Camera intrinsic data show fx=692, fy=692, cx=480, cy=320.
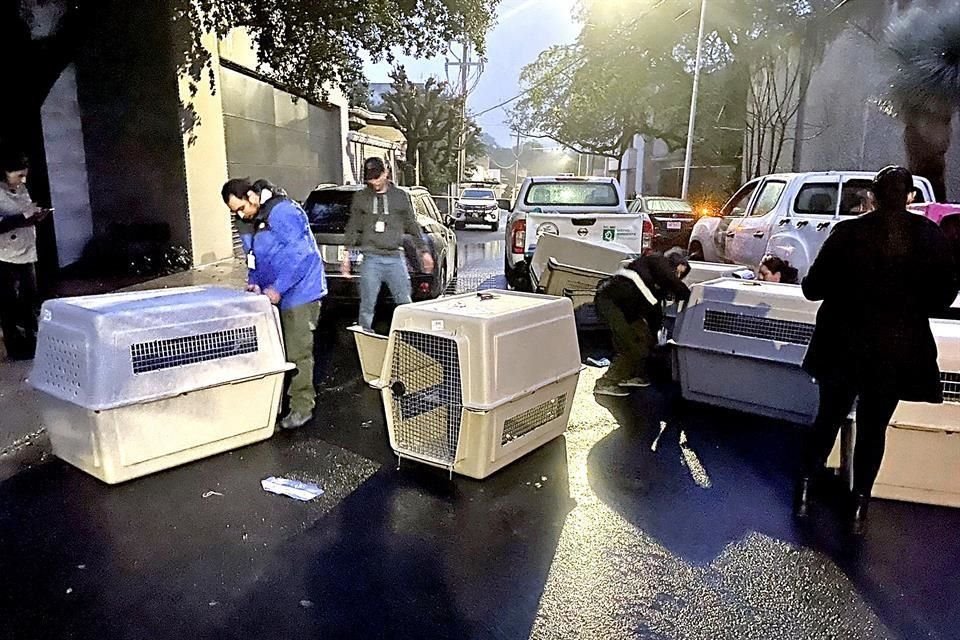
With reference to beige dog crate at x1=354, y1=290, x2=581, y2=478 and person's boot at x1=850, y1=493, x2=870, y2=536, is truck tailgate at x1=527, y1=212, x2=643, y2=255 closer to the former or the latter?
beige dog crate at x1=354, y1=290, x2=581, y2=478

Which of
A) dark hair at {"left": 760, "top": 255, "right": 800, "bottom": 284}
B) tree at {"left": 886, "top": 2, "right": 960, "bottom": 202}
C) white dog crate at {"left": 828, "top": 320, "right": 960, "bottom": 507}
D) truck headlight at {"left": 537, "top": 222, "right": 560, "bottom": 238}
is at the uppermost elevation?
tree at {"left": 886, "top": 2, "right": 960, "bottom": 202}

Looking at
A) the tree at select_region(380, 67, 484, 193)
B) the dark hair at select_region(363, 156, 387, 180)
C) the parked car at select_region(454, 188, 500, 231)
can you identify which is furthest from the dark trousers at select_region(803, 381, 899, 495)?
the tree at select_region(380, 67, 484, 193)

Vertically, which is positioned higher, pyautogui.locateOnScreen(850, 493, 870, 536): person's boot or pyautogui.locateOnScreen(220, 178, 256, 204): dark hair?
pyautogui.locateOnScreen(220, 178, 256, 204): dark hair

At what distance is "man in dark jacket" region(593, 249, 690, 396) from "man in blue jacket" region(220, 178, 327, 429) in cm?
244

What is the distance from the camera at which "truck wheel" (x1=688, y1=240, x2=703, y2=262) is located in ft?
37.3

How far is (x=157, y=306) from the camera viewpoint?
406 centimetres

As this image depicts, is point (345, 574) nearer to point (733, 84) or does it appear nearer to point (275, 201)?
point (275, 201)

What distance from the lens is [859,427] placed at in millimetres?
3512

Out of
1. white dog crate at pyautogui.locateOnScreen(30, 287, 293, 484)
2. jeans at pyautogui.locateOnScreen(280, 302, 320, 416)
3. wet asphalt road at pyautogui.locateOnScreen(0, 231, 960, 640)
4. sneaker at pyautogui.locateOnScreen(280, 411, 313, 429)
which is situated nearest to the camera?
wet asphalt road at pyautogui.locateOnScreen(0, 231, 960, 640)

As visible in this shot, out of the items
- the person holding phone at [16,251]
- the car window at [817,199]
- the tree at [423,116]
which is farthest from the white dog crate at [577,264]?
the tree at [423,116]

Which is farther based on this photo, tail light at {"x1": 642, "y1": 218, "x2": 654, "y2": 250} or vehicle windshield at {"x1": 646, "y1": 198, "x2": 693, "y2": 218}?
vehicle windshield at {"x1": 646, "y1": 198, "x2": 693, "y2": 218}

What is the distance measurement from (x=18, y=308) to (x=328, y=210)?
3.32 metres

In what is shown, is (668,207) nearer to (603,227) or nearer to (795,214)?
(603,227)

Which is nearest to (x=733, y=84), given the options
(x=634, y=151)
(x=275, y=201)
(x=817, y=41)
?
(x=817, y=41)
